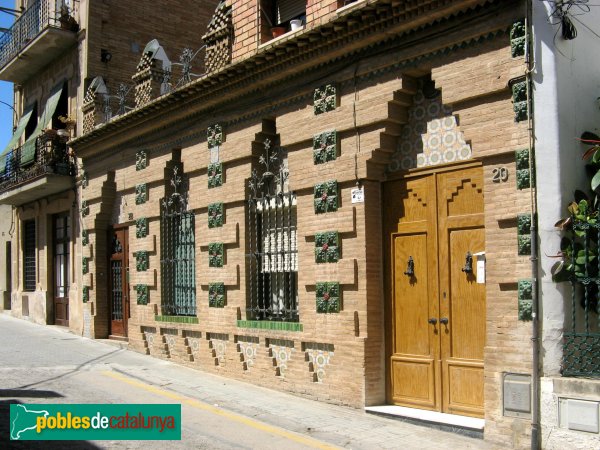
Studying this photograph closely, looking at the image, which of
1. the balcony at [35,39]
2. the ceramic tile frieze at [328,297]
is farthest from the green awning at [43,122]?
the ceramic tile frieze at [328,297]

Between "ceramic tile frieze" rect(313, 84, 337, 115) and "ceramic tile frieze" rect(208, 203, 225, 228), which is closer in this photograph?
"ceramic tile frieze" rect(313, 84, 337, 115)

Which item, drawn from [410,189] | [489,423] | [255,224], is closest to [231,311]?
[255,224]

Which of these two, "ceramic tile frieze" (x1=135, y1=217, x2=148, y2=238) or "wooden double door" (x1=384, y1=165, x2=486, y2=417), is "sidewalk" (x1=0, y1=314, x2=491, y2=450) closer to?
"wooden double door" (x1=384, y1=165, x2=486, y2=417)

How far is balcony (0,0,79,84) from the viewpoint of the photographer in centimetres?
1742

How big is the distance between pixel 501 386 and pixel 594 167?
2446 mm

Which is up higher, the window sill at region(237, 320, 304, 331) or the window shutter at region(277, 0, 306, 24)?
the window shutter at region(277, 0, 306, 24)

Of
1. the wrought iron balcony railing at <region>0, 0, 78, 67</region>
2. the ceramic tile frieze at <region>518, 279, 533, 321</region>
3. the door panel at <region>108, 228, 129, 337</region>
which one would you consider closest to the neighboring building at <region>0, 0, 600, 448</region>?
the ceramic tile frieze at <region>518, 279, 533, 321</region>

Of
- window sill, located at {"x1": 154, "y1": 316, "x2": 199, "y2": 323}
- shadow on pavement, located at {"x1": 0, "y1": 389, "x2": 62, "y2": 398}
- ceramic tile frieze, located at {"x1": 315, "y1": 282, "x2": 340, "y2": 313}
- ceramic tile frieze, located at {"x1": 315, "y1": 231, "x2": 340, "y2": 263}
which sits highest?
ceramic tile frieze, located at {"x1": 315, "y1": 231, "x2": 340, "y2": 263}

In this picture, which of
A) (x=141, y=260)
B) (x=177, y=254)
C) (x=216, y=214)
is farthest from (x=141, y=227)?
(x=216, y=214)

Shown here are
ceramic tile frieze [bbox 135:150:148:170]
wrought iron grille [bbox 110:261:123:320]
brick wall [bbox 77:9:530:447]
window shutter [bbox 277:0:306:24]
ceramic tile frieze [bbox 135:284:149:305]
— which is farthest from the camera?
wrought iron grille [bbox 110:261:123:320]

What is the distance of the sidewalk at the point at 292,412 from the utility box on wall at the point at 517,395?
487mm

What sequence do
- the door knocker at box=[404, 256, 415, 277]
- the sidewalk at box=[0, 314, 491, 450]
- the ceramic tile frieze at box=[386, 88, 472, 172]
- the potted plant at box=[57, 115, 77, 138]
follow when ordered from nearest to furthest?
the sidewalk at box=[0, 314, 491, 450], the ceramic tile frieze at box=[386, 88, 472, 172], the door knocker at box=[404, 256, 415, 277], the potted plant at box=[57, 115, 77, 138]

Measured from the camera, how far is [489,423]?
23.5 ft

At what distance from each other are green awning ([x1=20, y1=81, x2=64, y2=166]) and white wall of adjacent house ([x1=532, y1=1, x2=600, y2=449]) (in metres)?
14.2
